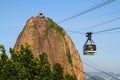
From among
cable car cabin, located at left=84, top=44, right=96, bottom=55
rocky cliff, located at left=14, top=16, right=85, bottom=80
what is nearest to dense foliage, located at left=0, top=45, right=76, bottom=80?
cable car cabin, located at left=84, top=44, right=96, bottom=55

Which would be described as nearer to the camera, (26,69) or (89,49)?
(26,69)

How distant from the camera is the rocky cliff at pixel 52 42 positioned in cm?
10950

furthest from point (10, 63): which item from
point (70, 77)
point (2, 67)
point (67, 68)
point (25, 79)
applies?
point (67, 68)

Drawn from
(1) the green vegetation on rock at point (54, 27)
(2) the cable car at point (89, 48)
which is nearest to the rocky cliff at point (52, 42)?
(1) the green vegetation on rock at point (54, 27)

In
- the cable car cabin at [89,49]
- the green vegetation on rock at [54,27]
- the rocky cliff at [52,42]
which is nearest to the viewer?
the cable car cabin at [89,49]

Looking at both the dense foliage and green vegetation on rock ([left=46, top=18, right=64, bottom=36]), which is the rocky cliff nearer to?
green vegetation on rock ([left=46, top=18, right=64, bottom=36])

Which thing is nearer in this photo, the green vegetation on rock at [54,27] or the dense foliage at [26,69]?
the dense foliage at [26,69]

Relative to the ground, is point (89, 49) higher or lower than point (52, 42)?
lower

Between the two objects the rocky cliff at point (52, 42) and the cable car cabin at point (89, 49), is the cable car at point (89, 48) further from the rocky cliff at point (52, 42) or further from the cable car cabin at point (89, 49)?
the rocky cliff at point (52, 42)

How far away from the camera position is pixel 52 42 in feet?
367

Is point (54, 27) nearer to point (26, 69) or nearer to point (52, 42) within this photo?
point (52, 42)

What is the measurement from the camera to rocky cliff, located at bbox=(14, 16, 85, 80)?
110 metres

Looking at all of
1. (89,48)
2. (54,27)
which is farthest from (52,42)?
(89,48)

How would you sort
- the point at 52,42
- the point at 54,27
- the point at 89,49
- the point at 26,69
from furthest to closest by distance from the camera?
the point at 54,27 → the point at 52,42 → the point at 89,49 → the point at 26,69
